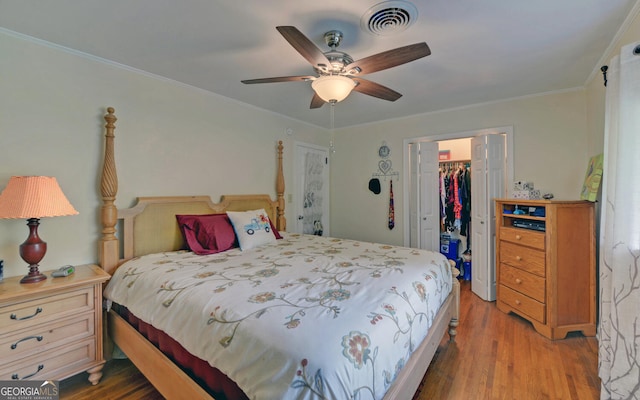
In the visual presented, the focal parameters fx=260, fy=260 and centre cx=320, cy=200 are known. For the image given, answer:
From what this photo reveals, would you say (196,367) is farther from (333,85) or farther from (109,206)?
(333,85)

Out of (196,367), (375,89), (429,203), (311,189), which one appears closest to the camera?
(196,367)

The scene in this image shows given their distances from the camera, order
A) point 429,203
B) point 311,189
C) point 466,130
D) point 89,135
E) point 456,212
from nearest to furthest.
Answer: point 89,135 → point 466,130 → point 429,203 → point 456,212 → point 311,189

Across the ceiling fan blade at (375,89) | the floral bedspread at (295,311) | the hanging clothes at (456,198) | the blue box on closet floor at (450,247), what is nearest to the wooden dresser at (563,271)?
the floral bedspread at (295,311)

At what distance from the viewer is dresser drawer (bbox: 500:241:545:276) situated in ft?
7.79

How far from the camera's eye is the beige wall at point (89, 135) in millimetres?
1763

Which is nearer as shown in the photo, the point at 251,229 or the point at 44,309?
the point at 44,309

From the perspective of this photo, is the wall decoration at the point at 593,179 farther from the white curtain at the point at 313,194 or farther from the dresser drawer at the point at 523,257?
the white curtain at the point at 313,194

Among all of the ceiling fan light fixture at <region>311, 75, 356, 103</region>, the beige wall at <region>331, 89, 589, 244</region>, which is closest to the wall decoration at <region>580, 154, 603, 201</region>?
the beige wall at <region>331, 89, 589, 244</region>

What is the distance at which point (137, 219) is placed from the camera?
87.1 inches

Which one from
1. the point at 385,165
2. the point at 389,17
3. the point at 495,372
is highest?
the point at 389,17

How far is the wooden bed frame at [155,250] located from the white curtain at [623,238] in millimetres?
868

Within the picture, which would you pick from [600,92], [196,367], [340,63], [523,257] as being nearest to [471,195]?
[523,257]

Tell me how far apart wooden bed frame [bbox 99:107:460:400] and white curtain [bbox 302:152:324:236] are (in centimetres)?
122

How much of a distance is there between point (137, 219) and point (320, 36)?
206cm
